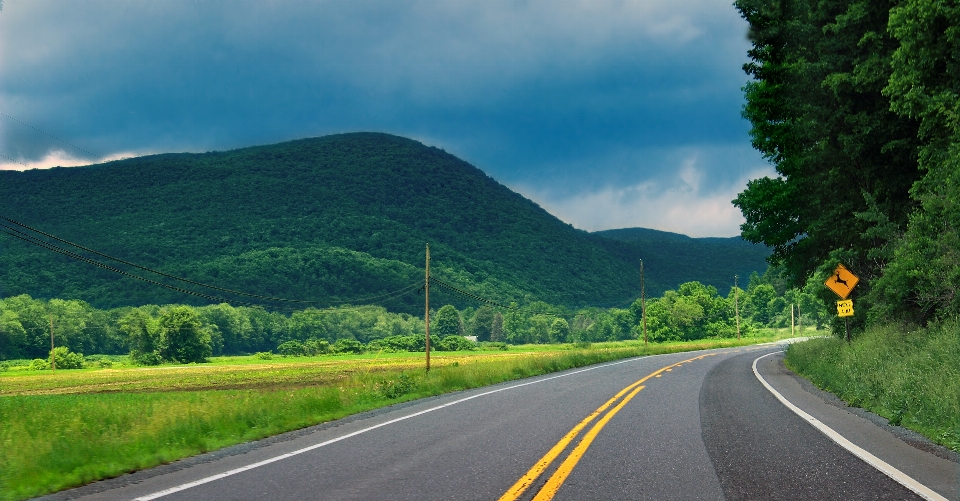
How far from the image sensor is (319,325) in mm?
148250

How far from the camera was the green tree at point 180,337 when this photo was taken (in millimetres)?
106375

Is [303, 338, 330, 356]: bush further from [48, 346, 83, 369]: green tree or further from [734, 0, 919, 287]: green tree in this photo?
[734, 0, 919, 287]: green tree

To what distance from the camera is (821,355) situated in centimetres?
Answer: 2300

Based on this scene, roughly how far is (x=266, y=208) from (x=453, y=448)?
20241 centimetres

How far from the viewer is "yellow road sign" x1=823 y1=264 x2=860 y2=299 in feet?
71.1

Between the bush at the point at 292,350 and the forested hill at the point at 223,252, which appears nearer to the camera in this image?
the bush at the point at 292,350

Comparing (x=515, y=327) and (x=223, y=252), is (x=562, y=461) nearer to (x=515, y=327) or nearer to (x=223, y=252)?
(x=223, y=252)

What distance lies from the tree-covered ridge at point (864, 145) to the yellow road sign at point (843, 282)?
0.61 metres

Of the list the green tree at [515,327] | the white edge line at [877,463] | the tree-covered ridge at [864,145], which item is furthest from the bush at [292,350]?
the white edge line at [877,463]

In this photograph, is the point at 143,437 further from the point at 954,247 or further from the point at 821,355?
the point at 821,355

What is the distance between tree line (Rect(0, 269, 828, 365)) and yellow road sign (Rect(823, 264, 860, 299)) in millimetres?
77107

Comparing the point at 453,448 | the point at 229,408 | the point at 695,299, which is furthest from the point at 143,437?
the point at 695,299

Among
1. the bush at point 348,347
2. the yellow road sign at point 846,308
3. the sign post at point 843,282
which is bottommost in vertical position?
the bush at point 348,347

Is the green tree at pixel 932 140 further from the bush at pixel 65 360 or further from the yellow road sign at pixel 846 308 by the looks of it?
the bush at pixel 65 360
